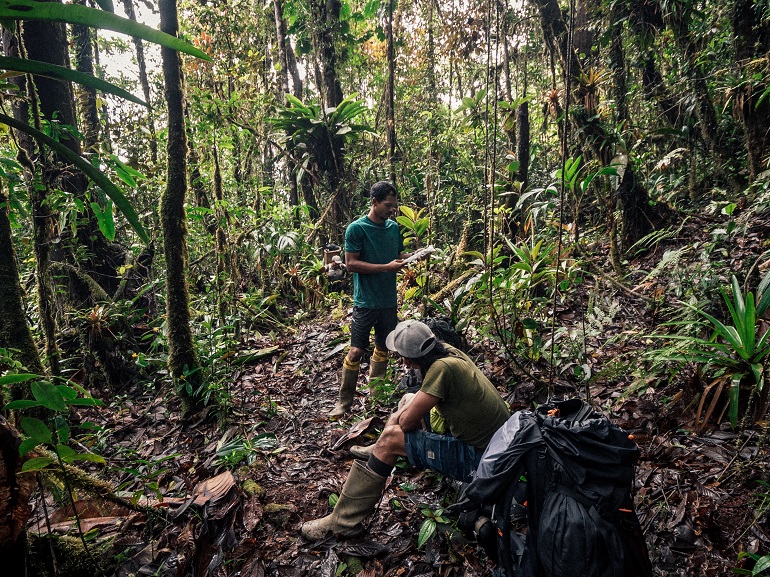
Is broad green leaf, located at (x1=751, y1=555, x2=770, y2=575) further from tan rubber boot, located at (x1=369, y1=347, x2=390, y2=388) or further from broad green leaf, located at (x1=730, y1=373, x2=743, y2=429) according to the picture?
tan rubber boot, located at (x1=369, y1=347, x2=390, y2=388)

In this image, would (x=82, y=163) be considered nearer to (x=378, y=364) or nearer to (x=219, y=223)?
(x=378, y=364)

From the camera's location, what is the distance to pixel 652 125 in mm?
7711

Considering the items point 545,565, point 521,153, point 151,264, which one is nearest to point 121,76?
point 151,264

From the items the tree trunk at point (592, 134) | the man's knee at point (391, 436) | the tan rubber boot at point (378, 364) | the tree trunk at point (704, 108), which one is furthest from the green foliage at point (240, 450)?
the tree trunk at point (704, 108)

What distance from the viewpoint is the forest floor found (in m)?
2.62

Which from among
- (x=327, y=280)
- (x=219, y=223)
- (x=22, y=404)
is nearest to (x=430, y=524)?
(x=22, y=404)

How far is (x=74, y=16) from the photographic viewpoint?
0.90m

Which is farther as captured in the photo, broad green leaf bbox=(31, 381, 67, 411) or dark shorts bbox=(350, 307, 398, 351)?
dark shorts bbox=(350, 307, 398, 351)

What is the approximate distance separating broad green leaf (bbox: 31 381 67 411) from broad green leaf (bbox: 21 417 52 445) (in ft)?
0.34

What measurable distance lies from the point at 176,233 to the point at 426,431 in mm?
3120

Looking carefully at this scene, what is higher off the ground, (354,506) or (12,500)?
(12,500)

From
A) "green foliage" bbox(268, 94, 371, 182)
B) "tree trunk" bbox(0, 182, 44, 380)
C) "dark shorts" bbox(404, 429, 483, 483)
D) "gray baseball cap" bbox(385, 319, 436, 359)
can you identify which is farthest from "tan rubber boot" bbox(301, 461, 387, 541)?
"green foliage" bbox(268, 94, 371, 182)

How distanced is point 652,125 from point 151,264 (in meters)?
8.72

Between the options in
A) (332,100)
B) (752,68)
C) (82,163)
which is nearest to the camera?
(82,163)
